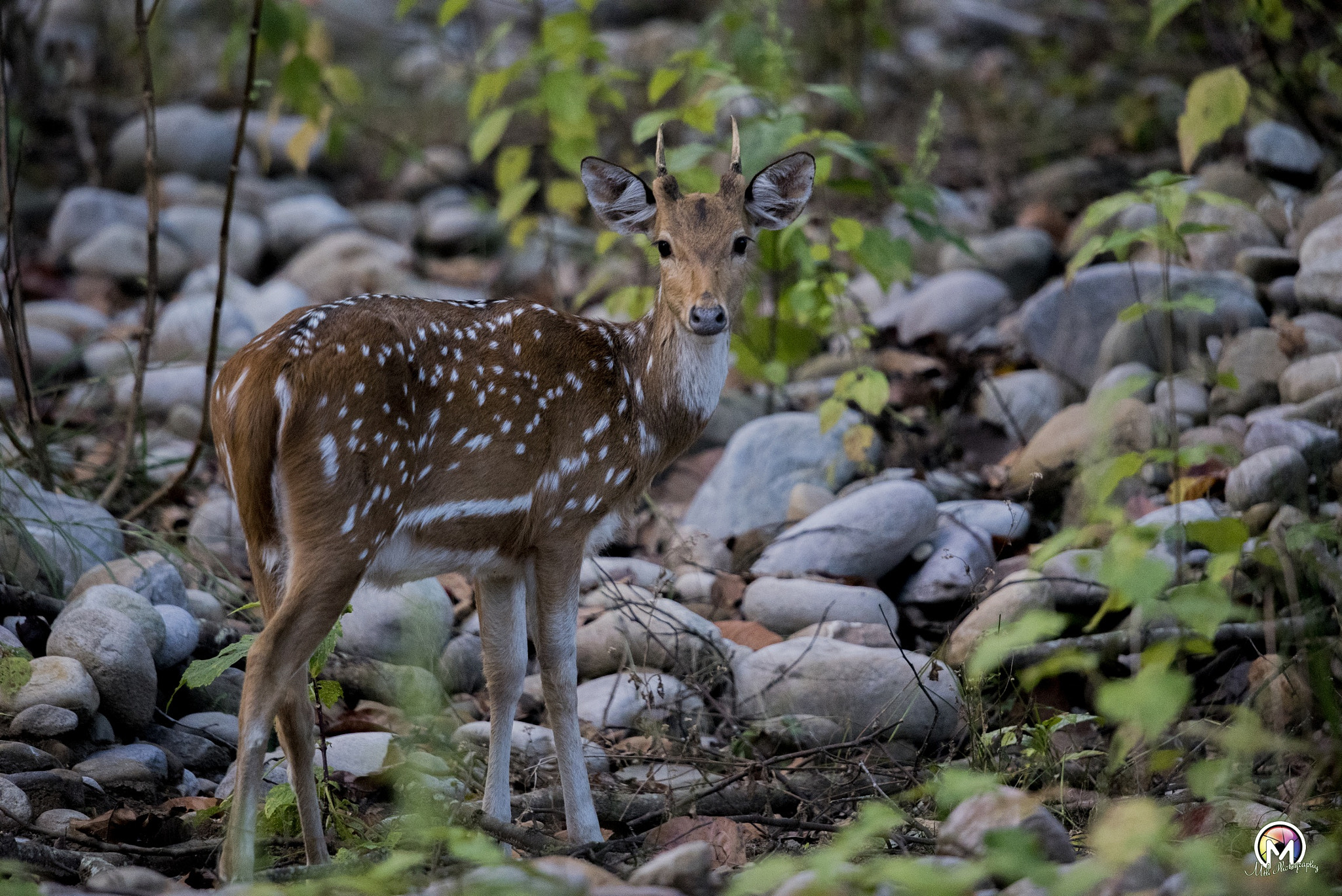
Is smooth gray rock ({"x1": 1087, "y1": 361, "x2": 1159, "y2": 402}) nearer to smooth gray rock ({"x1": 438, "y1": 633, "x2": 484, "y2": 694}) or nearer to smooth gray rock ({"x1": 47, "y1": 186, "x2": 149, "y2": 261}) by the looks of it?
smooth gray rock ({"x1": 438, "y1": 633, "x2": 484, "y2": 694})

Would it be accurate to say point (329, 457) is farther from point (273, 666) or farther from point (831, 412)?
point (831, 412)

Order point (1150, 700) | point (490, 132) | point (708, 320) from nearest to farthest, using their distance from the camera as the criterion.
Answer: point (1150, 700) < point (708, 320) < point (490, 132)

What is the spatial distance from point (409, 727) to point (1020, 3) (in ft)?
45.2

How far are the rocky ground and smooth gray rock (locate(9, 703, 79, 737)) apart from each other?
10mm

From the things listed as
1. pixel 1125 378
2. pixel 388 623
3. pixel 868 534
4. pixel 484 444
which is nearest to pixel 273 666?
pixel 484 444

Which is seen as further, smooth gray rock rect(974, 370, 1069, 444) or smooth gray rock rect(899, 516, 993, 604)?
smooth gray rock rect(974, 370, 1069, 444)

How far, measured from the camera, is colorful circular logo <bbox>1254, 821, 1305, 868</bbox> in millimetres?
3699

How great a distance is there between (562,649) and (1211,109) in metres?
4.47

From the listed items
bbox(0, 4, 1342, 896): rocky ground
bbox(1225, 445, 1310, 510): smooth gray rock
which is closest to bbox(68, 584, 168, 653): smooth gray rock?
bbox(0, 4, 1342, 896): rocky ground

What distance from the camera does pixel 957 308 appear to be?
8.89 m

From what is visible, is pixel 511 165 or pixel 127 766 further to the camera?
pixel 511 165

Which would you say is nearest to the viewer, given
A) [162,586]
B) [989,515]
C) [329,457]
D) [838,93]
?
[329,457]

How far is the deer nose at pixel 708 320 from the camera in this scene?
464 cm

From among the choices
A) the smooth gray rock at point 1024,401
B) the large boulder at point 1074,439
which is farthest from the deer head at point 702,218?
the smooth gray rock at point 1024,401
